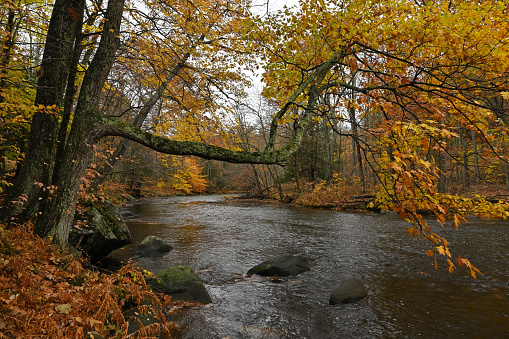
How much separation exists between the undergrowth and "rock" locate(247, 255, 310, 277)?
2316mm

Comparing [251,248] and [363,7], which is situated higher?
[363,7]

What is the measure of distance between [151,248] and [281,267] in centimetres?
421

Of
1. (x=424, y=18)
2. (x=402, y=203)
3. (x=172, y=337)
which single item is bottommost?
(x=172, y=337)

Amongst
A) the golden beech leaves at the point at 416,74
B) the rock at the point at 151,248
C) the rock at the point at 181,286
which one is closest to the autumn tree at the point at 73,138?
the golden beech leaves at the point at 416,74

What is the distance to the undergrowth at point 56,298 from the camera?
2756mm

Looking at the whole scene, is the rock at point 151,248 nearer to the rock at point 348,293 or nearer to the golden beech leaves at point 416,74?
the rock at point 348,293

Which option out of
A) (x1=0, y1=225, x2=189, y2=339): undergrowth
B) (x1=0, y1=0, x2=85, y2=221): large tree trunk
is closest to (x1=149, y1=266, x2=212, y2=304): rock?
(x1=0, y1=225, x2=189, y2=339): undergrowth

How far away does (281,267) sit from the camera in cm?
670

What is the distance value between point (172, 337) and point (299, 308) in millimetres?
2313

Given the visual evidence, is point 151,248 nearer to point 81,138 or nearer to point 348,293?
point 81,138

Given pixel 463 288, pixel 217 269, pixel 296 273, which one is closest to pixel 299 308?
pixel 296 273

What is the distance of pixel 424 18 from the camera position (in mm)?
4320

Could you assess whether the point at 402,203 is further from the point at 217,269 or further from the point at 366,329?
the point at 217,269

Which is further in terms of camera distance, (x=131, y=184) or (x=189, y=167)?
(x=189, y=167)
